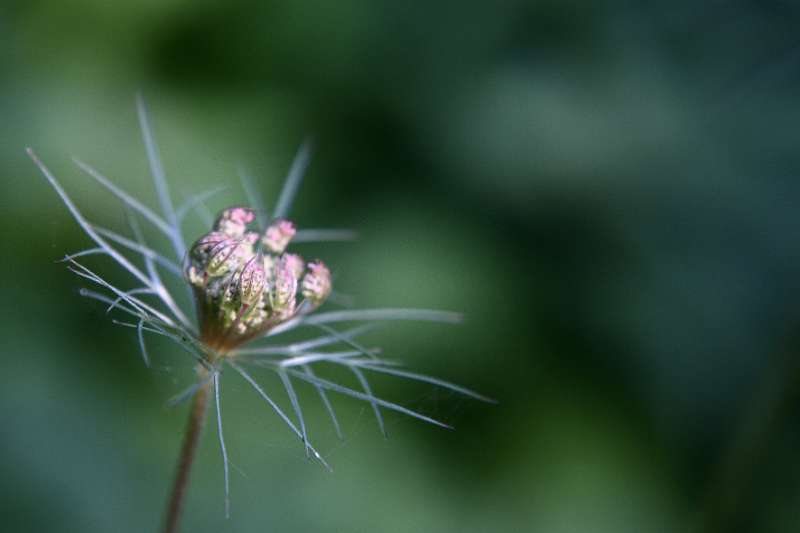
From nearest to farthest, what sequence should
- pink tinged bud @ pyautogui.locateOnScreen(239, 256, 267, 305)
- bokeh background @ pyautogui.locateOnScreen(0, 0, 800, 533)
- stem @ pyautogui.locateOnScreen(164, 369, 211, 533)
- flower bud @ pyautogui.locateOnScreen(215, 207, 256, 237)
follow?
stem @ pyautogui.locateOnScreen(164, 369, 211, 533), pink tinged bud @ pyautogui.locateOnScreen(239, 256, 267, 305), flower bud @ pyautogui.locateOnScreen(215, 207, 256, 237), bokeh background @ pyautogui.locateOnScreen(0, 0, 800, 533)

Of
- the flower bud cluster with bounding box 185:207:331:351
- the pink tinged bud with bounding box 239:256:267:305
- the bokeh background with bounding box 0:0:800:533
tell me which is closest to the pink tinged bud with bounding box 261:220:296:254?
the flower bud cluster with bounding box 185:207:331:351

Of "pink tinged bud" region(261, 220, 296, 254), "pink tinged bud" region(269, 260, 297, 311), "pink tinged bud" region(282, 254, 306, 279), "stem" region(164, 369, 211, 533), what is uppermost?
"pink tinged bud" region(261, 220, 296, 254)

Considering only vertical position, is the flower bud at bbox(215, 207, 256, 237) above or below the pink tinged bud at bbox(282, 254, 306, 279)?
above

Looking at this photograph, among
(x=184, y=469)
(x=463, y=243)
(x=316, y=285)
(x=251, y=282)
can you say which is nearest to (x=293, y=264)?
(x=316, y=285)

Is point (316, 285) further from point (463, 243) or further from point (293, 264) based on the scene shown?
point (463, 243)

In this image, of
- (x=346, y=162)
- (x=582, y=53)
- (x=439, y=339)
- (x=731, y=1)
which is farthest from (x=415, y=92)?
(x=731, y=1)

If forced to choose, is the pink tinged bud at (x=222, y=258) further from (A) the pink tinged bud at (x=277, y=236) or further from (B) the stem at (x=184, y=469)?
(B) the stem at (x=184, y=469)

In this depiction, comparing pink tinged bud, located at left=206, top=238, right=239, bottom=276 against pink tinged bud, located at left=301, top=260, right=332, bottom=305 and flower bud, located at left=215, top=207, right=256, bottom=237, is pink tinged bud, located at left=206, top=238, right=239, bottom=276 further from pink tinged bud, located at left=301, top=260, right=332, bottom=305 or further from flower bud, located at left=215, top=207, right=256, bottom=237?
pink tinged bud, located at left=301, top=260, right=332, bottom=305
